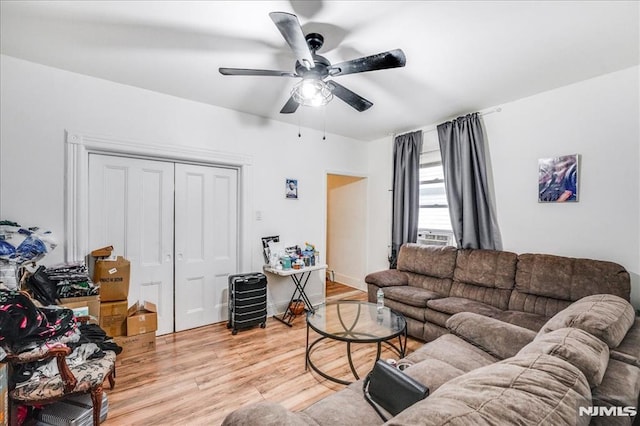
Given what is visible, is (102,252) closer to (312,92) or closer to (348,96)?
(312,92)

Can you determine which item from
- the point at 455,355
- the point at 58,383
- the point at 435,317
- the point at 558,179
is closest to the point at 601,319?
the point at 455,355

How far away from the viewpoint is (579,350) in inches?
44.5

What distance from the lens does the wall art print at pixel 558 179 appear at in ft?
9.30

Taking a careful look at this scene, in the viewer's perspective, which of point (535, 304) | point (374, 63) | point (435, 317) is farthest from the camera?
point (435, 317)

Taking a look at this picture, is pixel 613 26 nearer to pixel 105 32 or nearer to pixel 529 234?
pixel 529 234

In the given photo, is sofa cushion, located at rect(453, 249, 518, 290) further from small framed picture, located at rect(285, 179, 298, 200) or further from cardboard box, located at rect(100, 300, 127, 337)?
cardboard box, located at rect(100, 300, 127, 337)

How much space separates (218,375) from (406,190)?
129 inches

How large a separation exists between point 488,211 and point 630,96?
5.01 feet

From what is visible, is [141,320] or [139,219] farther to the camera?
[139,219]

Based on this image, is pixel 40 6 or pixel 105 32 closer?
pixel 40 6

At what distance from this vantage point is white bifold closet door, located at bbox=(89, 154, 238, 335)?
295cm

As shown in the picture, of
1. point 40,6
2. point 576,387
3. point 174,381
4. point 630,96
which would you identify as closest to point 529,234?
point 630,96

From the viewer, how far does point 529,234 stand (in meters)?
3.18

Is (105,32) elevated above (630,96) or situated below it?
above
